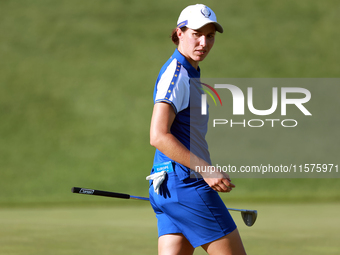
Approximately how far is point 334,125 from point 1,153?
5992mm

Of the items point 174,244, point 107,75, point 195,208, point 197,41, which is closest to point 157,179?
point 195,208

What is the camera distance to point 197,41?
1.78 meters

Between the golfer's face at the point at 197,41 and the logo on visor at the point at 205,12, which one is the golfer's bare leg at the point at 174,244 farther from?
the logo on visor at the point at 205,12

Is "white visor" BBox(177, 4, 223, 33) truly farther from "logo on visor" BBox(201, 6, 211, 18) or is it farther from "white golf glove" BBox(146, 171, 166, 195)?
"white golf glove" BBox(146, 171, 166, 195)

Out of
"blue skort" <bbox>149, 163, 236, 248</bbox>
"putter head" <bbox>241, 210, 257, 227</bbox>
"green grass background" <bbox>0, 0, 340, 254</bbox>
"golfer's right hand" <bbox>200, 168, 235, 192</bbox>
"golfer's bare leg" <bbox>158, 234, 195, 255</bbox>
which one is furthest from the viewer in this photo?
"green grass background" <bbox>0, 0, 340, 254</bbox>

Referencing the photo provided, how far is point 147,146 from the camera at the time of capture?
27.8 ft

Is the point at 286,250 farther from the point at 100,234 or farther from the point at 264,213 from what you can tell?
the point at 264,213

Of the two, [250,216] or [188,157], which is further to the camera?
[250,216]

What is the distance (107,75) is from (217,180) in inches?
293

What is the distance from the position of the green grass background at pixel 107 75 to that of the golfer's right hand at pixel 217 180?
20.2 feet

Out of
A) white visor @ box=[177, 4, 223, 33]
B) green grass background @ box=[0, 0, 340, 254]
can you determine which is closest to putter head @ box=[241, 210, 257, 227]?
white visor @ box=[177, 4, 223, 33]

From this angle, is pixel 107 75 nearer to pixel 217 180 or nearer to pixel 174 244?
pixel 174 244

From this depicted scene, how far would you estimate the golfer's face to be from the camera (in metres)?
1.78

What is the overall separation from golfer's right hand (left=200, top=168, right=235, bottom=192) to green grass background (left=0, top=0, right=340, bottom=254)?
614 cm
